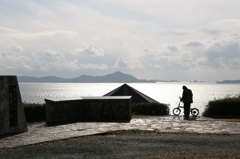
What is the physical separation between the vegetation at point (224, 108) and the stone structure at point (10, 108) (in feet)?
43.8

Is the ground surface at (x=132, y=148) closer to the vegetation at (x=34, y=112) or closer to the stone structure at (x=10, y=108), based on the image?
the stone structure at (x=10, y=108)

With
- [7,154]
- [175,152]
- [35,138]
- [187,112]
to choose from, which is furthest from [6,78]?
[187,112]

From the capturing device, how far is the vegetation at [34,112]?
17969mm

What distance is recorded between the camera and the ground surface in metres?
7.45

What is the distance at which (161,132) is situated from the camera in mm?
11414

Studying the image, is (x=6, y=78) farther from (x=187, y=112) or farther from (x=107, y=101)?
(x=187, y=112)

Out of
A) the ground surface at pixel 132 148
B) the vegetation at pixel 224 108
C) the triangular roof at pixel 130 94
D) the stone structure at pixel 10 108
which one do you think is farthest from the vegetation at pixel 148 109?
the ground surface at pixel 132 148

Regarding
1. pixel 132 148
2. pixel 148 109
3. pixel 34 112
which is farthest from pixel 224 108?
pixel 132 148

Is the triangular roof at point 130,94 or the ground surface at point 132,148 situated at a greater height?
the triangular roof at point 130,94

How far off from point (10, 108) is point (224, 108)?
14304 millimetres

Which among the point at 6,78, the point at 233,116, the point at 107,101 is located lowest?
the point at 233,116

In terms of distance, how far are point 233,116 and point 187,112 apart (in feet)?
10.9

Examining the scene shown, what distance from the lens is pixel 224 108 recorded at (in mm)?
19938

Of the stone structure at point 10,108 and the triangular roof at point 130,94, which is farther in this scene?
the triangular roof at point 130,94
